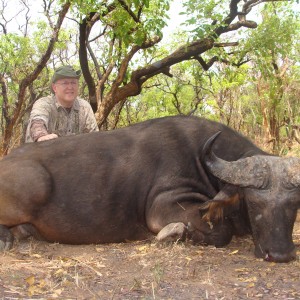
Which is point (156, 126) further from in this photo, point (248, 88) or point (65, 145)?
point (248, 88)

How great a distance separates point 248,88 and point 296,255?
59.1ft

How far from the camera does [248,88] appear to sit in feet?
71.3

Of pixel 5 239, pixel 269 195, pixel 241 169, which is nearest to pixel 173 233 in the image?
pixel 241 169

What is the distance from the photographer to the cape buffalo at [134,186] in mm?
4883

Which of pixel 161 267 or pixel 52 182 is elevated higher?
pixel 52 182

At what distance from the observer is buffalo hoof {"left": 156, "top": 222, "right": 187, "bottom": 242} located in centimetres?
486

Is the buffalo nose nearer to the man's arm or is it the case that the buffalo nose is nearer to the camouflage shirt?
the man's arm

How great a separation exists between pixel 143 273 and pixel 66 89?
13.0 feet

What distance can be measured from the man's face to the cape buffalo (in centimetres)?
168

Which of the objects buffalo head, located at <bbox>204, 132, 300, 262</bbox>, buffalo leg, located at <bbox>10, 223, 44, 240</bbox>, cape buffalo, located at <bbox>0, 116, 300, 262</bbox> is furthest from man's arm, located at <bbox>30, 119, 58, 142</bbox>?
buffalo head, located at <bbox>204, 132, 300, 262</bbox>

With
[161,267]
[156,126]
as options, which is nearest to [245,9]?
[156,126]

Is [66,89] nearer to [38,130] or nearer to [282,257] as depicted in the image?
[38,130]

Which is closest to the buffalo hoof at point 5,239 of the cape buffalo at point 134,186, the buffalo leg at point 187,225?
the cape buffalo at point 134,186

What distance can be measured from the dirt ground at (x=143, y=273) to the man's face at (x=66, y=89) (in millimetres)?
2752
